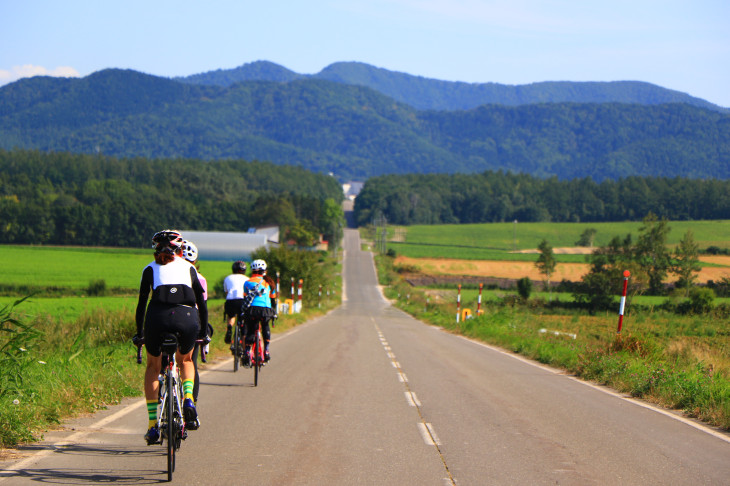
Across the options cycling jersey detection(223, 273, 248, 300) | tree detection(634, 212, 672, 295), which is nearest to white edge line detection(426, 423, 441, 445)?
cycling jersey detection(223, 273, 248, 300)

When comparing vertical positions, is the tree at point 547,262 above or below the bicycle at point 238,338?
below

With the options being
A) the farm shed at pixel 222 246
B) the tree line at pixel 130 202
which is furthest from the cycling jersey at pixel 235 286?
the tree line at pixel 130 202

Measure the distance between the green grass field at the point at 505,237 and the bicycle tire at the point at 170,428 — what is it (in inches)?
2977

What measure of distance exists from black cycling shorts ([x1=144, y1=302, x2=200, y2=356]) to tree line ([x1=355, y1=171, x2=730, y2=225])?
137332mm

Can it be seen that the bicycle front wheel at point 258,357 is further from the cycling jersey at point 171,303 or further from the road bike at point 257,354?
the cycling jersey at point 171,303

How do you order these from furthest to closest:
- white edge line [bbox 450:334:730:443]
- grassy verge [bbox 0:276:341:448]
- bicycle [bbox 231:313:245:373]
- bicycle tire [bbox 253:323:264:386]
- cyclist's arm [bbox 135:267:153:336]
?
bicycle [bbox 231:313:245:373], bicycle tire [bbox 253:323:264:386], white edge line [bbox 450:334:730:443], grassy verge [bbox 0:276:341:448], cyclist's arm [bbox 135:267:153:336]

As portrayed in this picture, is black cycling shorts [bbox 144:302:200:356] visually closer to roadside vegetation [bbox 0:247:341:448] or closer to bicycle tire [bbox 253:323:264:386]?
roadside vegetation [bbox 0:247:341:448]

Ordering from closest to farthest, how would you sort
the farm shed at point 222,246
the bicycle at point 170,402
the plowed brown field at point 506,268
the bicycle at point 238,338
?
the bicycle at point 170,402
the bicycle at point 238,338
the plowed brown field at point 506,268
the farm shed at point 222,246

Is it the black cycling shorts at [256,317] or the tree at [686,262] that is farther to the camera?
the tree at [686,262]

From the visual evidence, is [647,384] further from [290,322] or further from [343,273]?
[343,273]

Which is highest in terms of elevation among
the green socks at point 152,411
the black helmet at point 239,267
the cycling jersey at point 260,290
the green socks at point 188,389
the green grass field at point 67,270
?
the black helmet at point 239,267

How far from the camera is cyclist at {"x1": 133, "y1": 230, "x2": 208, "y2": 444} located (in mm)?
5863

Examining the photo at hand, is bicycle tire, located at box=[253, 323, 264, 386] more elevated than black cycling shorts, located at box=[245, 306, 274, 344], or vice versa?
black cycling shorts, located at box=[245, 306, 274, 344]

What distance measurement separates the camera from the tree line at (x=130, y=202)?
251 feet
